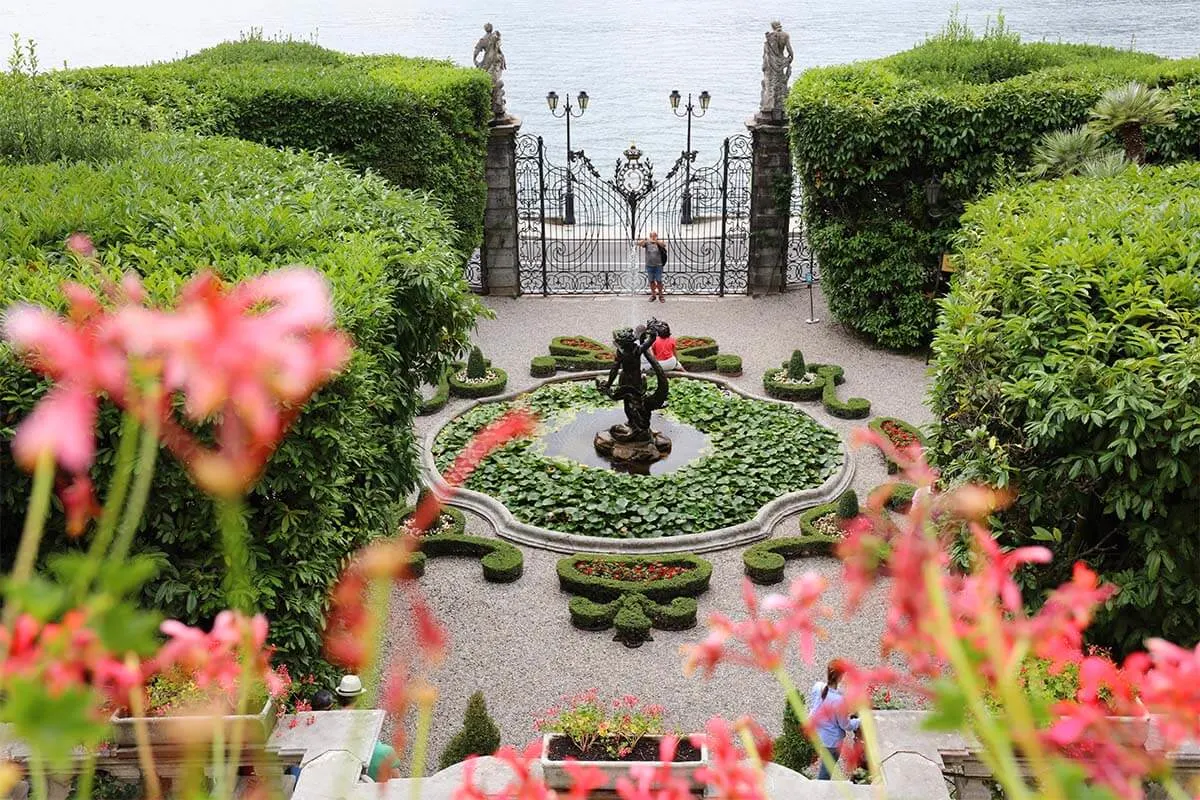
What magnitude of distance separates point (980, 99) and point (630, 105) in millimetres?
40680

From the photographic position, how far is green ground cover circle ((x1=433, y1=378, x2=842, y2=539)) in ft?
45.0

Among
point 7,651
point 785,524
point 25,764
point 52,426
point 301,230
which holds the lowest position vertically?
point 785,524

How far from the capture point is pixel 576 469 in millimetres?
14797

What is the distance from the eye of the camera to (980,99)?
733 inches

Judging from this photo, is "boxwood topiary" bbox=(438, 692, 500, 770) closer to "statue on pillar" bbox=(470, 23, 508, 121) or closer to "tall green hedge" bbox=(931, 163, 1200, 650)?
"tall green hedge" bbox=(931, 163, 1200, 650)

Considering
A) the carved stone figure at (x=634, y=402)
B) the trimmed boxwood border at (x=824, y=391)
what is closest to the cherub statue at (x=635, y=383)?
the carved stone figure at (x=634, y=402)

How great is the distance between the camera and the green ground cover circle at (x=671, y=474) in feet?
45.0

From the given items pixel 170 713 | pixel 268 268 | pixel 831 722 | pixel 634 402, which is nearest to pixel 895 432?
pixel 634 402

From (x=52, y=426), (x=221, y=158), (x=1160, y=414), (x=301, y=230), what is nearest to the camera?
(x=52, y=426)

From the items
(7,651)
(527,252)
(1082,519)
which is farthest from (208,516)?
(527,252)

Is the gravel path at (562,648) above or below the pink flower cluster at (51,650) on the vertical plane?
below

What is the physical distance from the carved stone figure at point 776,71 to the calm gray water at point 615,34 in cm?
2232

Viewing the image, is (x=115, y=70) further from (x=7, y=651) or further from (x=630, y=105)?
(x=630, y=105)

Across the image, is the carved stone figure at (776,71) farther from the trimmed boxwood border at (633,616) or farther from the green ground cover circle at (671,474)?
the trimmed boxwood border at (633,616)
